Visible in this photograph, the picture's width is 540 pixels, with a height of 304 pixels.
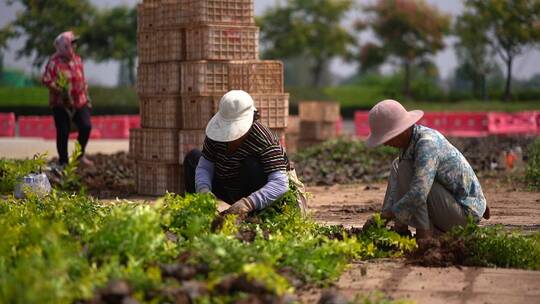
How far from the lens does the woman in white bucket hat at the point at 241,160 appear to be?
7668 mm

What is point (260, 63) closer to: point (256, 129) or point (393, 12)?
point (256, 129)

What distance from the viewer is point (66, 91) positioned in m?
13.6

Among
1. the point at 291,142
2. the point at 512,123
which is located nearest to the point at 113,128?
the point at 291,142

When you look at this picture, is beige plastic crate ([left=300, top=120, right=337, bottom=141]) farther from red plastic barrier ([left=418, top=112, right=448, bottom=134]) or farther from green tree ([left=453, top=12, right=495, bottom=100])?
green tree ([left=453, top=12, right=495, bottom=100])

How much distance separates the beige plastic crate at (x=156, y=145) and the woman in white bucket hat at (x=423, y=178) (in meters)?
5.20

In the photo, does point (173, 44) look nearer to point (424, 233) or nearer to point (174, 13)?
point (174, 13)

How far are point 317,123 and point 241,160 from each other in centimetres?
1362

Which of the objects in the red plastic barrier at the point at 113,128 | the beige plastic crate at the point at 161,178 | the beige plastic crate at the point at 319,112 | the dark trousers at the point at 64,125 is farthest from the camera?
the red plastic barrier at the point at 113,128

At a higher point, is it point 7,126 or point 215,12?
point 215,12

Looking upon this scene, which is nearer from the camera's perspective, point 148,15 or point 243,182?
point 243,182

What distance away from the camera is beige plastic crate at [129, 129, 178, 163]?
12171 millimetres

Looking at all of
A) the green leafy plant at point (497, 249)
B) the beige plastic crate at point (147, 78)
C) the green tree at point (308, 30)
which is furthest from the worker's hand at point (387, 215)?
the green tree at point (308, 30)

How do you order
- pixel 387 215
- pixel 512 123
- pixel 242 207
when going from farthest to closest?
pixel 512 123 → pixel 242 207 → pixel 387 215

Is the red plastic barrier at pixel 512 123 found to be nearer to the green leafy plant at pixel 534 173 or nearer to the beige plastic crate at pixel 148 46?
the green leafy plant at pixel 534 173
